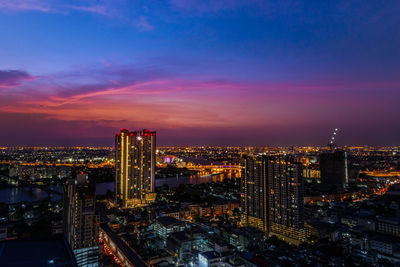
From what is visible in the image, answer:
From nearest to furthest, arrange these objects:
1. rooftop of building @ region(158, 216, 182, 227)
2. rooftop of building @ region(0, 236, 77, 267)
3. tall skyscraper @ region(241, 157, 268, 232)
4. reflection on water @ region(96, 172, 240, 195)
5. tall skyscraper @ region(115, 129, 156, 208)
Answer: rooftop of building @ region(0, 236, 77, 267) < rooftop of building @ region(158, 216, 182, 227) < tall skyscraper @ region(241, 157, 268, 232) < tall skyscraper @ region(115, 129, 156, 208) < reflection on water @ region(96, 172, 240, 195)

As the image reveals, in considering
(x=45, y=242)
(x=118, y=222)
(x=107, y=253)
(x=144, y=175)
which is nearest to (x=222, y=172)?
(x=144, y=175)

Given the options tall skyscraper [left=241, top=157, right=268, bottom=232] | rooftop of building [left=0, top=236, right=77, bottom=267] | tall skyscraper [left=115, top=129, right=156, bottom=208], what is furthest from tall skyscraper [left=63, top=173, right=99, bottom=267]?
tall skyscraper [left=115, top=129, right=156, bottom=208]

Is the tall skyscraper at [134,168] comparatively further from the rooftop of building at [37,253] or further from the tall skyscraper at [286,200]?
the rooftop of building at [37,253]

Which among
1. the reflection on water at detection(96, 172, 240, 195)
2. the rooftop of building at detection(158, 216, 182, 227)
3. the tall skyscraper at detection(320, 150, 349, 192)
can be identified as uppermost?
the tall skyscraper at detection(320, 150, 349, 192)

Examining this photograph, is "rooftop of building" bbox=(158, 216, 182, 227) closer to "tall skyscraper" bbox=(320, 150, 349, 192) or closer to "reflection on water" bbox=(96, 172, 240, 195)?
"reflection on water" bbox=(96, 172, 240, 195)

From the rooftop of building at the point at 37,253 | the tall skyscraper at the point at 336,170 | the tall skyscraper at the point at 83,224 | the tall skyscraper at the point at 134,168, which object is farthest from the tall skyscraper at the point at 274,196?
the tall skyscraper at the point at 336,170

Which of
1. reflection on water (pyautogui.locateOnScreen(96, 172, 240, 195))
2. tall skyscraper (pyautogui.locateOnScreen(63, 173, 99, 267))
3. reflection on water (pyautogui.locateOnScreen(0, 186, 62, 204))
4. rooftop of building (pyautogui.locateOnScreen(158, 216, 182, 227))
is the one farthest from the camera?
reflection on water (pyautogui.locateOnScreen(96, 172, 240, 195))

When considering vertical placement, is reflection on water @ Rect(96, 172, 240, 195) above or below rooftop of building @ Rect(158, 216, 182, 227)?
below

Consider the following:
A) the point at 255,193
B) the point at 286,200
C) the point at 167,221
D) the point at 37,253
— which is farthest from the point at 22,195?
the point at 286,200
